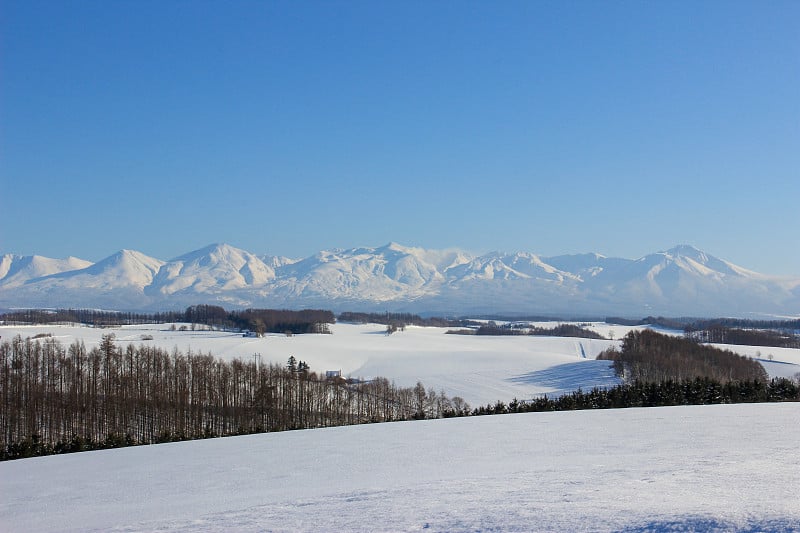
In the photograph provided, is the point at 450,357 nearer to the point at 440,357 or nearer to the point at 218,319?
the point at 440,357

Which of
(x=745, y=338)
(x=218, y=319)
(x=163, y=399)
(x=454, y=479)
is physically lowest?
(x=163, y=399)

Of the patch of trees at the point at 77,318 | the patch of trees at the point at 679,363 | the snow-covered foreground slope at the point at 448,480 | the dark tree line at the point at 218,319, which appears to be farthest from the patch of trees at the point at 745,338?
the patch of trees at the point at 77,318

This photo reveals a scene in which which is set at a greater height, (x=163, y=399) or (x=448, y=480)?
(x=448, y=480)

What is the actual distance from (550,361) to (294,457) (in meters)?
77.2

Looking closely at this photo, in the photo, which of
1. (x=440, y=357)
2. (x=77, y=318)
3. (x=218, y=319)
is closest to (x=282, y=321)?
(x=218, y=319)

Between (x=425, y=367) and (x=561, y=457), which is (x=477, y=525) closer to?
(x=561, y=457)

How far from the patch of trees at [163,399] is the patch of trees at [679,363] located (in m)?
26.2

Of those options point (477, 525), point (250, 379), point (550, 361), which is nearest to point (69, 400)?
Result: point (250, 379)

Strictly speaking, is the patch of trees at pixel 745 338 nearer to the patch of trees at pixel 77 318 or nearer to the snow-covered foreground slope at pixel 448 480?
the snow-covered foreground slope at pixel 448 480

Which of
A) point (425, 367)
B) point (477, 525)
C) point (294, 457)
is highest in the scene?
point (477, 525)

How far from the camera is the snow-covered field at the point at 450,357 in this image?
236ft

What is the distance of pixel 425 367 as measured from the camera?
8725 centimetres

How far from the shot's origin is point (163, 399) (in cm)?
5031

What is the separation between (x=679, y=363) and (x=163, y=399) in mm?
58133
